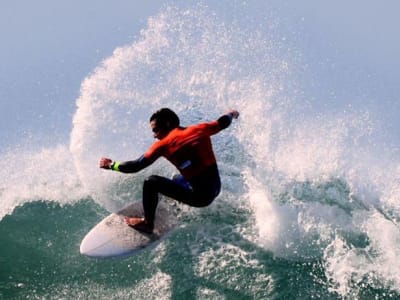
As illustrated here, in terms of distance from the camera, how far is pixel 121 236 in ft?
23.9

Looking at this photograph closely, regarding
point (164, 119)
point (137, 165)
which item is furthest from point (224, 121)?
point (137, 165)

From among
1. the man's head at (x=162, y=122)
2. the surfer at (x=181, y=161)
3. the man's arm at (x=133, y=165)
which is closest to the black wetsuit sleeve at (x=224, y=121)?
the surfer at (x=181, y=161)

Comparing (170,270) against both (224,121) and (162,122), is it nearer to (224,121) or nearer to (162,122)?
(162,122)

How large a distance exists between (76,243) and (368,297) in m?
4.73

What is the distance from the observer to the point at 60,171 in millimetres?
10828

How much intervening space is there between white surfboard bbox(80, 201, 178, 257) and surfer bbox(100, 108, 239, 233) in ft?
0.78

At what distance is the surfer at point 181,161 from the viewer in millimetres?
6453

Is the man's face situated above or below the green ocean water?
above

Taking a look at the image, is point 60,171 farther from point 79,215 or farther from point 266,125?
point 266,125

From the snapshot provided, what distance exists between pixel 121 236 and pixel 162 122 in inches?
79.5

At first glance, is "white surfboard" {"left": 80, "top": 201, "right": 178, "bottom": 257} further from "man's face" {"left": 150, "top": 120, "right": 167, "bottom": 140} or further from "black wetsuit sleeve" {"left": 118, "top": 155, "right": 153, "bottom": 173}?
"man's face" {"left": 150, "top": 120, "right": 167, "bottom": 140}

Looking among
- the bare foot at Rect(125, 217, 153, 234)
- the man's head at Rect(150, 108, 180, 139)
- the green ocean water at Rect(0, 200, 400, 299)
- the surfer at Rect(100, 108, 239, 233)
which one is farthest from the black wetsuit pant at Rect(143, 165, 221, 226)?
the green ocean water at Rect(0, 200, 400, 299)

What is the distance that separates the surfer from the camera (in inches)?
254

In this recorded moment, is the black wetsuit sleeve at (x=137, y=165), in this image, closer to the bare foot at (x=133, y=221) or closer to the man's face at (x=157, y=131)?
the man's face at (x=157, y=131)
